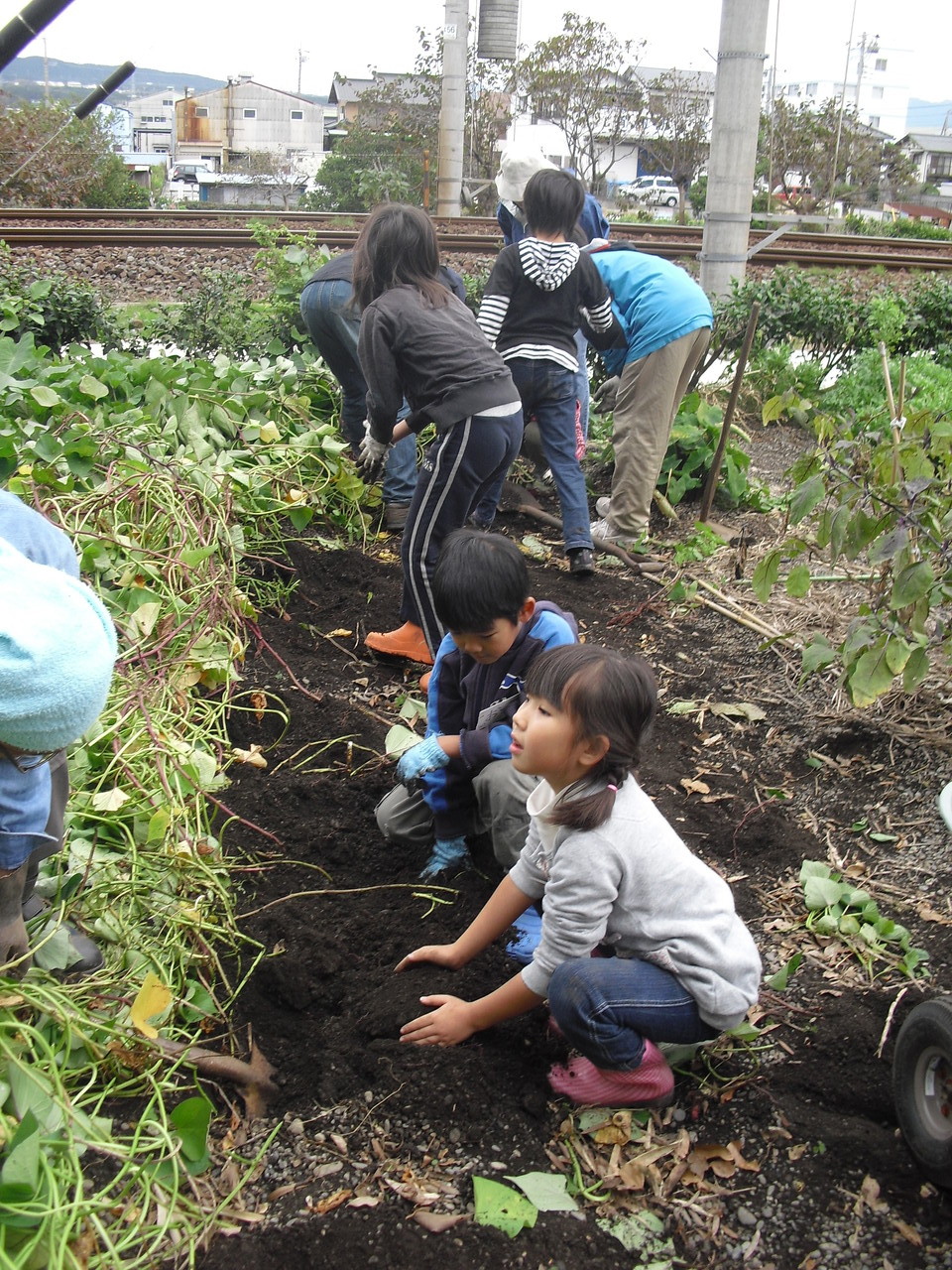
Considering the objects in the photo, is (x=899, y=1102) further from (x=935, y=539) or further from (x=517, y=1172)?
(x=935, y=539)

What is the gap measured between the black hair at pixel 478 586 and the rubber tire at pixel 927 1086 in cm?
111

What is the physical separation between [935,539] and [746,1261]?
192 centimetres

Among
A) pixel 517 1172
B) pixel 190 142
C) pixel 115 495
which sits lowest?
pixel 517 1172

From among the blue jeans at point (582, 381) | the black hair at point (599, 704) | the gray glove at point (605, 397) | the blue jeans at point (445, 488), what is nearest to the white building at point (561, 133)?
the gray glove at point (605, 397)

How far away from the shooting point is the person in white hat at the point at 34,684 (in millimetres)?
1565

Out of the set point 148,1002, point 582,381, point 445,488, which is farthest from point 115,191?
point 148,1002

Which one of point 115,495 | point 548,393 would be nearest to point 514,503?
point 548,393

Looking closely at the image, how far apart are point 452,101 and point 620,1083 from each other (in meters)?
16.0

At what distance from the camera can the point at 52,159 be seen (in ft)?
55.6

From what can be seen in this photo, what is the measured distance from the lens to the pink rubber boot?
2006 millimetres

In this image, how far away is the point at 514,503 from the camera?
5457 mm

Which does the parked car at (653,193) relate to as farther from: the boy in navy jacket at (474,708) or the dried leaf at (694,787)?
the boy in navy jacket at (474,708)

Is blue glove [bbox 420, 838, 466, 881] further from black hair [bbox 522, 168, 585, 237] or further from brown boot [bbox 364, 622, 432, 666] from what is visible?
black hair [bbox 522, 168, 585, 237]

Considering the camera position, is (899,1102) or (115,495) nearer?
(899,1102)
